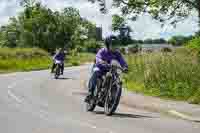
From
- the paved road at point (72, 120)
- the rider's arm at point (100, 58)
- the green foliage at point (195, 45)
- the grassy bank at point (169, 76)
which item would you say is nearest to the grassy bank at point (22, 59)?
the grassy bank at point (169, 76)

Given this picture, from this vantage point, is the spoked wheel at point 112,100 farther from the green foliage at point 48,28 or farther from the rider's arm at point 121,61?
the green foliage at point 48,28

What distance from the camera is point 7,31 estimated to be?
15775cm

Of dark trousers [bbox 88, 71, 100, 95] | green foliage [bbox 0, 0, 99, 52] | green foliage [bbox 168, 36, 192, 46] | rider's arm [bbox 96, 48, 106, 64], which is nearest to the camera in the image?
rider's arm [bbox 96, 48, 106, 64]

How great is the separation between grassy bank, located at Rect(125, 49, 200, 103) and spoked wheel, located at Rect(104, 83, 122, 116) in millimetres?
3395

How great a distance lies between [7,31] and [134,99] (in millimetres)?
140863

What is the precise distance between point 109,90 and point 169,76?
7.86 m

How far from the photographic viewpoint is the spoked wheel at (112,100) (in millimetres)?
14688

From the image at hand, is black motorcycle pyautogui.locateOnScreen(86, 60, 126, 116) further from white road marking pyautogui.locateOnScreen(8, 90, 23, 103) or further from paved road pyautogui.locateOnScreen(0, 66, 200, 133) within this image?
white road marking pyautogui.locateOnScreen(8, 90, 23, 103)

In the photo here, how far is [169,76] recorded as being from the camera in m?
22.5

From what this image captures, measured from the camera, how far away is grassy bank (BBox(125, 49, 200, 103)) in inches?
779

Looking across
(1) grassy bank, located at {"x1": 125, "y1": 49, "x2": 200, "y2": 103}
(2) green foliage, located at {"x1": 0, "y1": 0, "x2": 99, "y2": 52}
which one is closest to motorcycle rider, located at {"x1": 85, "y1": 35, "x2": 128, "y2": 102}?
(1) grassy bank, located at {"x1": 125, "y1": 49, "x2": 200, "y2": 103}

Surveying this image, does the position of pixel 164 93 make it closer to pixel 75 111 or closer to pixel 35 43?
pixel 75 111

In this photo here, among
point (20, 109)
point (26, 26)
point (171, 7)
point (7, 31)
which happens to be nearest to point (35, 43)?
point (26, 26)

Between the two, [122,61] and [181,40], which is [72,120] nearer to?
[122,61]
